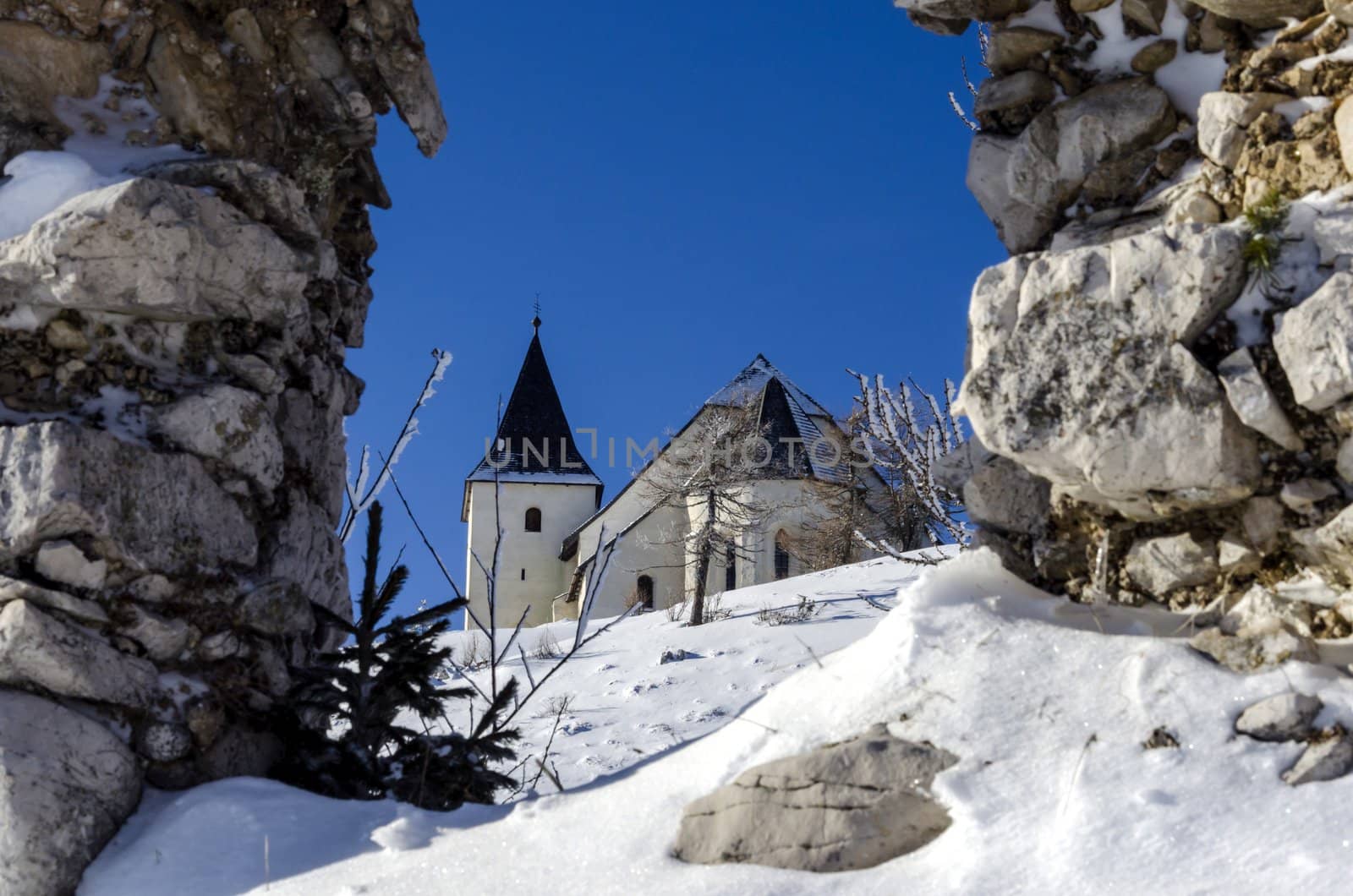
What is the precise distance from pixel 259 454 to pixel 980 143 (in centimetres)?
361

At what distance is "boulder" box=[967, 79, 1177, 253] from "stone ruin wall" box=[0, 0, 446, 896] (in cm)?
341

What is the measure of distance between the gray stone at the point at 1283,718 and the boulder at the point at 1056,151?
2221mm

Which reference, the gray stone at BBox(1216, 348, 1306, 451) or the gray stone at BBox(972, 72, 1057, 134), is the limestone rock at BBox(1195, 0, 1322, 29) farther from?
the gray stone at BBox(1216, 348, 1306, 451)

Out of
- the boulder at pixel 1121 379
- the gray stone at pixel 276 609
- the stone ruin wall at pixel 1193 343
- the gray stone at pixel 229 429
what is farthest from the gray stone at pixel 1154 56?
the gray stone at pixel 276 609

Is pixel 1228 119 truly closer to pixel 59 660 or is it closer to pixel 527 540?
pixel 59 660

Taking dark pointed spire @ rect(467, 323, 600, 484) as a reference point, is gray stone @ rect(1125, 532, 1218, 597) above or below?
below

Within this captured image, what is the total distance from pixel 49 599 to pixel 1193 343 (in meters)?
4.44

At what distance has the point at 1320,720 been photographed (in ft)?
10.7

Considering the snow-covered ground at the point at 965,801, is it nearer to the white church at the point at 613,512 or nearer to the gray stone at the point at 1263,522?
the gray stone at the point at 1263,522

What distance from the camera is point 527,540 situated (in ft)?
138

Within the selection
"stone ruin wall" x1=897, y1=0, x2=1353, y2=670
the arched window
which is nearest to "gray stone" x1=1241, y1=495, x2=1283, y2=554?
"stone ruin wall" x1=897, y1=0, x2=1353, y2=670

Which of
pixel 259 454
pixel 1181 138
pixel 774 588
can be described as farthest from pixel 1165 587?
pixel 774 588

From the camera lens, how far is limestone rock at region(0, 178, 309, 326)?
551 cm

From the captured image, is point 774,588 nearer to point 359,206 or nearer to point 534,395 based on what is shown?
point 359,206
